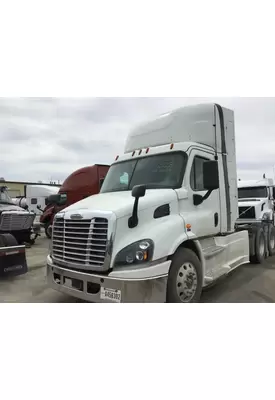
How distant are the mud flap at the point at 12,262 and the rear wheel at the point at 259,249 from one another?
481 cm

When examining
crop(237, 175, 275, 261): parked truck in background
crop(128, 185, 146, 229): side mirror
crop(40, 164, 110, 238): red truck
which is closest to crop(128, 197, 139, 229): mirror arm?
crop(128, 185, 146, 229): side mirror

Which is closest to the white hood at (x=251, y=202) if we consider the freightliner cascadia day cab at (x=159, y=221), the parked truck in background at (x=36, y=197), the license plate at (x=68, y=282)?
the freightliner cascadia day cab at (x=159, y=221)

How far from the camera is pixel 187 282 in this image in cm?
338

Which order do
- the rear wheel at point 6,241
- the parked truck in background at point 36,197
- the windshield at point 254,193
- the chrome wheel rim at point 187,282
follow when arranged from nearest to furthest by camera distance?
the chrome wheel rim at point 187,282
the rear wheel at point 6,241
the windshield at point 254,193
the parked truck in background at point 36,197

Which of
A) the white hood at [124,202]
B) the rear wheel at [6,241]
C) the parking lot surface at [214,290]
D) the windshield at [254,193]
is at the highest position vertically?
the windshield at [254,193]

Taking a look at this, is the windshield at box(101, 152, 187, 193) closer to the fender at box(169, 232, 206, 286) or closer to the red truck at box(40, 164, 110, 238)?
the fender at box(169, 232, 206, 286)

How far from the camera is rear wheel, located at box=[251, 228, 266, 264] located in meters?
6.32

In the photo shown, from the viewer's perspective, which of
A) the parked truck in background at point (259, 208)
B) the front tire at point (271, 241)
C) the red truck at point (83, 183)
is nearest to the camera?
the parked truck in background at point (259, 208)

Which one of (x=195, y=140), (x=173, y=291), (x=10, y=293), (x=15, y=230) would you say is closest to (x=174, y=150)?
(x=195, y=140)

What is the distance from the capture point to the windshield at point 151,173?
374 cm

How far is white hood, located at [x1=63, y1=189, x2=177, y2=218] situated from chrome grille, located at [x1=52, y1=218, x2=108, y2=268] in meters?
0.19

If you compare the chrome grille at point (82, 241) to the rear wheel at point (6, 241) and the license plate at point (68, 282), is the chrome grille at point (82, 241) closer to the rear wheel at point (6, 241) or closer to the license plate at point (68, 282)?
the license plate at point (68, 282)

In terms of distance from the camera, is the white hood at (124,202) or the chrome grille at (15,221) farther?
the chrome grille at (15,221)

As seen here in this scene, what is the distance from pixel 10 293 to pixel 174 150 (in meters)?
3.12
